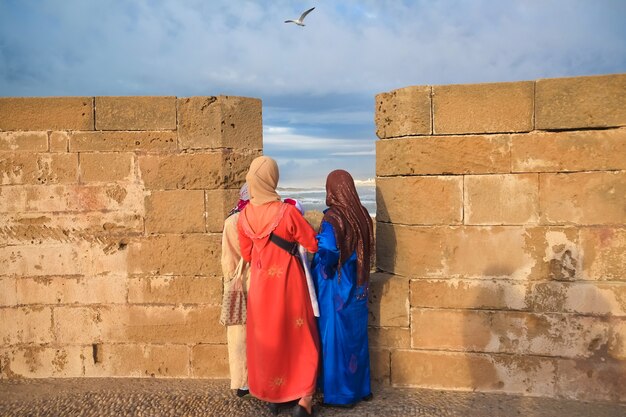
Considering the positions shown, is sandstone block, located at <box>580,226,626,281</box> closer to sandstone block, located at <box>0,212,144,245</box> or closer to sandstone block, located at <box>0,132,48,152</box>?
sandstone block, located at <box>0,212,144,245</box>

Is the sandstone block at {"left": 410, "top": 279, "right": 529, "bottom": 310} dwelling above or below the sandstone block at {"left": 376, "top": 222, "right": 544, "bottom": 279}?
below

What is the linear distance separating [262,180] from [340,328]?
128 centimetres

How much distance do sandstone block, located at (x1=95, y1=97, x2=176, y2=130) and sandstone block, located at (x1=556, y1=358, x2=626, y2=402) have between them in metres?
3.91

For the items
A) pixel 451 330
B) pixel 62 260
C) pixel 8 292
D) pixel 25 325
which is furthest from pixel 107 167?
pixel 451 330

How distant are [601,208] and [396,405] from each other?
2240mm

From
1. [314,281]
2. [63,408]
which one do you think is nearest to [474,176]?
[314,281]

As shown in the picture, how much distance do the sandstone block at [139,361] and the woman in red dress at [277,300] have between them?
1.11 m

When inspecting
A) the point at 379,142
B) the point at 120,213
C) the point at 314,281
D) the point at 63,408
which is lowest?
the point at 63,408

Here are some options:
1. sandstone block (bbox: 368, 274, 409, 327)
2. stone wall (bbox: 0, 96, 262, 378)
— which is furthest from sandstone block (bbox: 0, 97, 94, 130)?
sandstone block (bbox: 368, 274, 409, 327)

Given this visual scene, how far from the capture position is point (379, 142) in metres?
4.54

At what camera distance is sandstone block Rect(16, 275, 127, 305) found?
4758 mm

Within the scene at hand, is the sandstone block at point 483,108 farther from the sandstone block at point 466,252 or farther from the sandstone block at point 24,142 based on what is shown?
the sandstone block at point 24,142

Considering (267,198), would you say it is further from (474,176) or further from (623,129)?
(623,129)

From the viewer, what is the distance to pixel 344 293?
3969 millimetres
